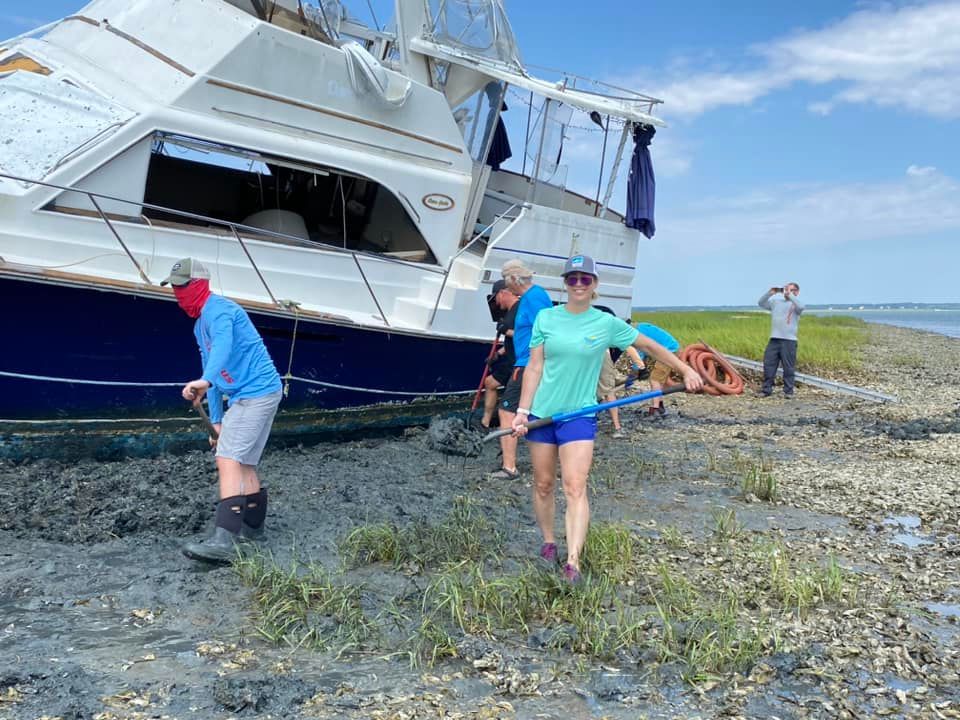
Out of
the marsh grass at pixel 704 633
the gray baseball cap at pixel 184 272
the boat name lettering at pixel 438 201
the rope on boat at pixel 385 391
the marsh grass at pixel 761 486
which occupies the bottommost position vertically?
the marsh grass at pixel 704 633

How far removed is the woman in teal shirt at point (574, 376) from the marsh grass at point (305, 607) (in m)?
1.11

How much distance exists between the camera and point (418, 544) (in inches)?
197

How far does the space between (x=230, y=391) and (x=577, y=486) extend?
2031 mm

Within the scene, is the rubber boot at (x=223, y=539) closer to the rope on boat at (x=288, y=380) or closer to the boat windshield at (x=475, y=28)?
the rope on boat at (x=288, y=380)

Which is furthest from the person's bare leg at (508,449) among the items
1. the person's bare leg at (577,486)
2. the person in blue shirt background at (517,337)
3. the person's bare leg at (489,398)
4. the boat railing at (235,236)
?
the person's bare leg at (577,486)

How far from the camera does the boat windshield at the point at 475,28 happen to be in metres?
9.47

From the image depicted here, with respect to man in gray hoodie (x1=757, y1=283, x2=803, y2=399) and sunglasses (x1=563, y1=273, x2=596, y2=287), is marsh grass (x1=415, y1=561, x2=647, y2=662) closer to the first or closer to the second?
sunglasses (x1=563, y1=273, x2=596, y2=287)

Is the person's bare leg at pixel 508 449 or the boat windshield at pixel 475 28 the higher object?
the boat windshield at pixel 475 28

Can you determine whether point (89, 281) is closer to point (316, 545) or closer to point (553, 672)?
point (316, 545)

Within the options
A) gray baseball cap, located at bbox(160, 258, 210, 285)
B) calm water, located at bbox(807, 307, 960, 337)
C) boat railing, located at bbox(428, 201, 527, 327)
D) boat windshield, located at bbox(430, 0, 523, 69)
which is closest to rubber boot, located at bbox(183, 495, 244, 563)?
gray baseball cap, located at bbox(160, 258, 210, 285)

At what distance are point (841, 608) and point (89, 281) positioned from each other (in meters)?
5.30

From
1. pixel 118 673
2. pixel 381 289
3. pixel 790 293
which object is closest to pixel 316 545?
pixel 118 673

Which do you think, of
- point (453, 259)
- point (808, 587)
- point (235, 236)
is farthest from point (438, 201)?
point (808, 587)

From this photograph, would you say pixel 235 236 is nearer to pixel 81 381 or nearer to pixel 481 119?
pixel 81 381
